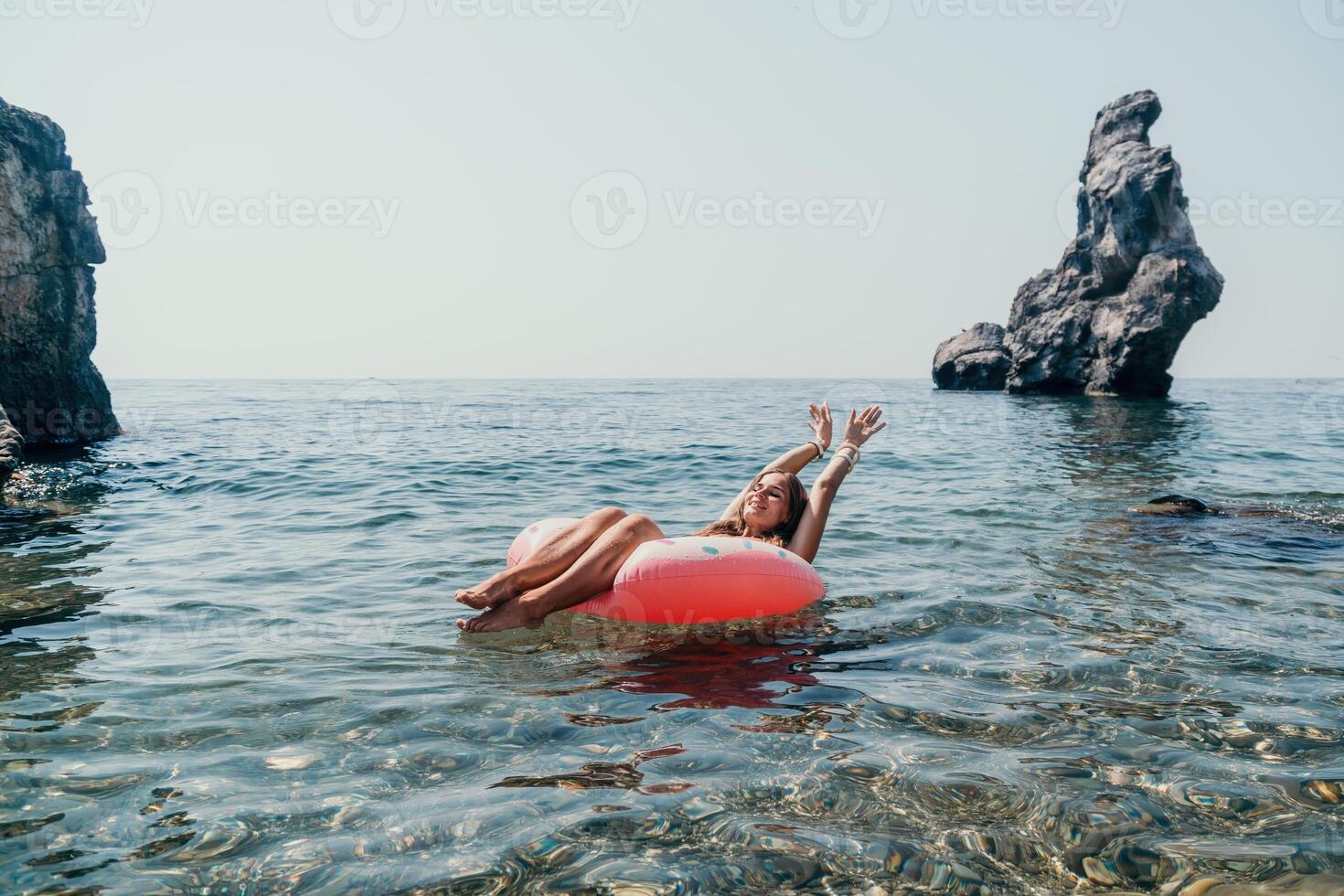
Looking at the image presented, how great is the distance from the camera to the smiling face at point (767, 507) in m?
6.76

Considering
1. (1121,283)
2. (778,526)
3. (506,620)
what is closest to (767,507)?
(778,526)

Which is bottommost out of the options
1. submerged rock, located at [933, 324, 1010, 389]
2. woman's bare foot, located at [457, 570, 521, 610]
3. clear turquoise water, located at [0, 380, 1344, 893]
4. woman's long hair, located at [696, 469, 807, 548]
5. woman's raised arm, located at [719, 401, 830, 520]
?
clear turquoise water, located at [0, 380, 1344, 893]

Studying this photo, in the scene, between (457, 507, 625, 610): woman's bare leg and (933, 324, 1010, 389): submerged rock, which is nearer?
(457, 507, 625, 610): woman's bare leg

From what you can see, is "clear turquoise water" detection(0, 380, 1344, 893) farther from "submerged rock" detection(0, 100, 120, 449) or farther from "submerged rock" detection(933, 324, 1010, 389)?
"submerged rock" detection(933, 324, 1010, 389)

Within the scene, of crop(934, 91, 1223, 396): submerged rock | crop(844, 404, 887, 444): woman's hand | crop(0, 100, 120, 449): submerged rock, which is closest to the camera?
crop(844, 404, 887, 444): woman's hand

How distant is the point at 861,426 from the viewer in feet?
25.9

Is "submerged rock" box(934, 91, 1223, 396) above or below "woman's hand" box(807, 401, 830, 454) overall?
above

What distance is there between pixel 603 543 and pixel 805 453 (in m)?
2.36

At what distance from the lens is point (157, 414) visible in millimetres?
28891

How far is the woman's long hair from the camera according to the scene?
22.2 feet

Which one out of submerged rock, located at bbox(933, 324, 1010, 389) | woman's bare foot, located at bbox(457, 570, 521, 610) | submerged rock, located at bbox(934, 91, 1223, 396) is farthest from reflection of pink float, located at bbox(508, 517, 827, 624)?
submerged rock, located at bbox(933, 324, 1010, 389)

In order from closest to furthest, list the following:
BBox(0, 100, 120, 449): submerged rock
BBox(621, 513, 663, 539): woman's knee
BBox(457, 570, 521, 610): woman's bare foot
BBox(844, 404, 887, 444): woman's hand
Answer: BBox(457, 570, 521, 610): woman's bare foot, BBox(621, 513, 663, 539): woman's knee, BBox(844, 404, 887, 444): woman's hand, BBox(0, 100, 120, 449): submerged rock

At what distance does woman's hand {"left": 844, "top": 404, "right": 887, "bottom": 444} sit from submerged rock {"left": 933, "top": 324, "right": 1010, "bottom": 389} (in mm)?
47029

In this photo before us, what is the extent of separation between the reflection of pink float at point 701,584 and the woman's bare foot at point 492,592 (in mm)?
455
